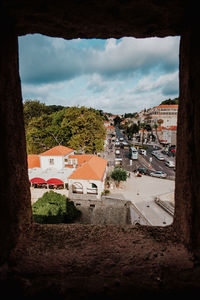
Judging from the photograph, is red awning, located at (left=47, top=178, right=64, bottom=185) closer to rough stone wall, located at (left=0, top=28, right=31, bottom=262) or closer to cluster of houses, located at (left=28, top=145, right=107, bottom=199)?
cluster of houses, located at (left=28, top=145, right=107, bottom=199)

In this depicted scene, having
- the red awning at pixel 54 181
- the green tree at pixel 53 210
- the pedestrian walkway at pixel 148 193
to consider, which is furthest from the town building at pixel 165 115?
the green tree at pixel 53 210

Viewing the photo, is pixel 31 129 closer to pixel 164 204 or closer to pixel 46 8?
pixel 164 204

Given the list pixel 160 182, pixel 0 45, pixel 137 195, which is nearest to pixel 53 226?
pixel 0 45

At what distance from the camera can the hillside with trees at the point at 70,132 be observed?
22938 mm

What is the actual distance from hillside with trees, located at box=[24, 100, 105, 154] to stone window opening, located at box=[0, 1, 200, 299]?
69.2ft

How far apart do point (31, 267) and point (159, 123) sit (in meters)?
69.4

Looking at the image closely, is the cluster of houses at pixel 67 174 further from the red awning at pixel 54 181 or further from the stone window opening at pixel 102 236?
the stone window opening at pixel 102 236

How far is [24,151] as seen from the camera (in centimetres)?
186

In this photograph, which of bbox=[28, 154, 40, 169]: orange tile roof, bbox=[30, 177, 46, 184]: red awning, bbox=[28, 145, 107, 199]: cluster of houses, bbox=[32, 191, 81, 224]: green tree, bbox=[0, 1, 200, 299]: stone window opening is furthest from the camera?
bbox=[28, 154, 40, 169]: orange tile roof

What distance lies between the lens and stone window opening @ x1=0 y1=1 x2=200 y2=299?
126cm

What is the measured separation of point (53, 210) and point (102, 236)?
31.1ft

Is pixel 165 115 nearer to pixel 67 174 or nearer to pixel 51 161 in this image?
pixel 51 161

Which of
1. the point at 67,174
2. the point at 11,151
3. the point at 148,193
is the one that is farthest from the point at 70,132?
the point at 11,151

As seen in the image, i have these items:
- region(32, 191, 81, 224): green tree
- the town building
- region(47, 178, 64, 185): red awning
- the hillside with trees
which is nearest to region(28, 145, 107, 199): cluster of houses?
region(47, 178, 64, 185): red awning
